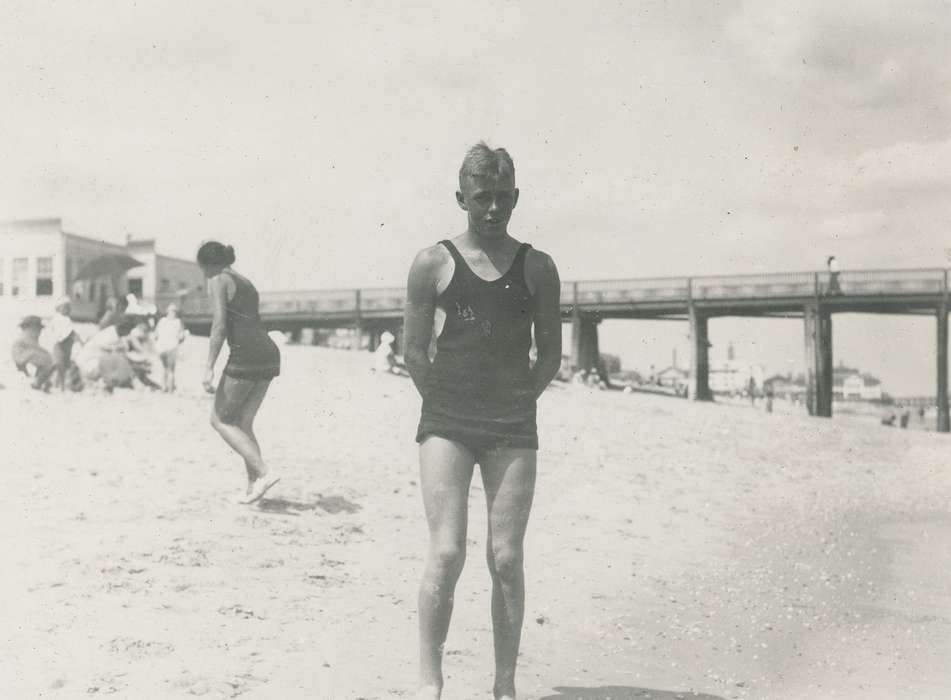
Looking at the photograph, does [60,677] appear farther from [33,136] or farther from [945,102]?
[945,102]

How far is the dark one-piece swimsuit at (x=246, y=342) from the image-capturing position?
4.96 m

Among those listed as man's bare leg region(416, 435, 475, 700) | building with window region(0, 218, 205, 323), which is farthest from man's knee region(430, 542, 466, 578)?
building with window region(0, 218, 205, 323)

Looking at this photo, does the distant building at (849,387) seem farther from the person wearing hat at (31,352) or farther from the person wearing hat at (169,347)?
the person wearing hat at (31,352)

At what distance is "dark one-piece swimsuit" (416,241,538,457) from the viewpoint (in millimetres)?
2646

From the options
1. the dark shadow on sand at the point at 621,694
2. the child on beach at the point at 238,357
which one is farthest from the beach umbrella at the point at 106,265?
the dark shadow on sand at the point at 621,694

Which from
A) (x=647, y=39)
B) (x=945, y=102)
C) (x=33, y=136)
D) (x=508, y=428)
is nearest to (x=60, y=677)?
(x=508, y=428)

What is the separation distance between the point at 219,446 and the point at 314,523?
203 cm

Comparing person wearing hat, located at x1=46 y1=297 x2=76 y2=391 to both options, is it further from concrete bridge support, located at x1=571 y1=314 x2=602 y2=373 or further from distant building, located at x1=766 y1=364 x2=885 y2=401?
distant building, located at x1=766 y1=364 x2=885 y2=401

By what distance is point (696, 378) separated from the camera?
67.0 ft

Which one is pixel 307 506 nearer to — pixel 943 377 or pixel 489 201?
pixel 489 201

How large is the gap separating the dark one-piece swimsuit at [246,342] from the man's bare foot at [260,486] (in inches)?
21.4

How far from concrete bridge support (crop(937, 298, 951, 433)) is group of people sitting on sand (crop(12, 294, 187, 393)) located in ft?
33.6

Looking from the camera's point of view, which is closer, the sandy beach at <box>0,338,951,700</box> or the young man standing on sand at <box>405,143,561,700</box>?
the young man standing on sand at <box>405,143,561,700</box>

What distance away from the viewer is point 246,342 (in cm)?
497
